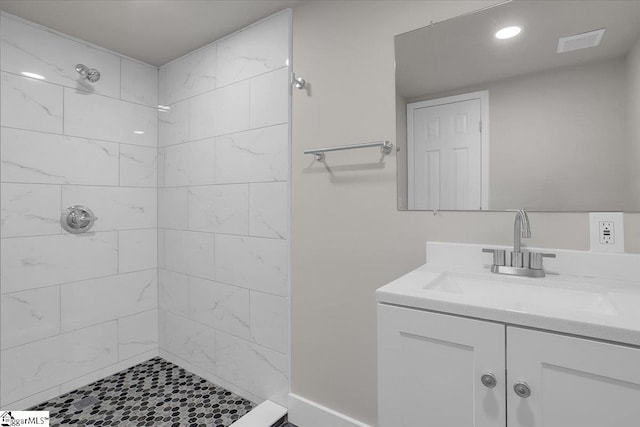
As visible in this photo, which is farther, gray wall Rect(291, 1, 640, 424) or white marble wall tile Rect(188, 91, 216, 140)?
white marble wall tile Rect(188, 91, 216, 140)

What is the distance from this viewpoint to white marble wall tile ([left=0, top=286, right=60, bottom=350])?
182cm

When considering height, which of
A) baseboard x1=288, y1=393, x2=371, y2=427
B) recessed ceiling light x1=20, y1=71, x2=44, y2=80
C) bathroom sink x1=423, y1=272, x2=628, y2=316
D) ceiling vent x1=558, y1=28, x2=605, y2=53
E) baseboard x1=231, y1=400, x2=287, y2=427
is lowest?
baseboard x1=231, y1=400, x2=287, y2=427

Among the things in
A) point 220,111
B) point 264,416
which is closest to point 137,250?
point 220,111

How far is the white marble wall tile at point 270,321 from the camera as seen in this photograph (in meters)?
1.81

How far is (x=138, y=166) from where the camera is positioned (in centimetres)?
242

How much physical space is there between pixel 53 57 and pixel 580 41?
2635mm

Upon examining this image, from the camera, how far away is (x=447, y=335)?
33.5 inches

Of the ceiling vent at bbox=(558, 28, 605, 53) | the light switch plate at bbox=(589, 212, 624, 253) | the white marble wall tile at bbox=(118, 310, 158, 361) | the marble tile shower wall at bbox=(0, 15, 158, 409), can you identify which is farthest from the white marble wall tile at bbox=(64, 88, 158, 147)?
the light switch plate at bbox=(589, 212, 624, 253)

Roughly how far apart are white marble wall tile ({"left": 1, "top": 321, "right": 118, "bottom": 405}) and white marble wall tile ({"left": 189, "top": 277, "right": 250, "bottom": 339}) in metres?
0.59

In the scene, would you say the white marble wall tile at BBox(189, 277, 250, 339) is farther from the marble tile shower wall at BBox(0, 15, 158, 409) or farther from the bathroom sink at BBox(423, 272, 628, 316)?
the bathroom sink at BBox(423, 272, 628, 316)

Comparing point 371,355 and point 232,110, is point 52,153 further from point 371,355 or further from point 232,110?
point 371,355

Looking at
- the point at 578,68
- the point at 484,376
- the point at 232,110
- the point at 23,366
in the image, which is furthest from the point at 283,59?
the point at 23,366

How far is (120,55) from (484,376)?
275 cm

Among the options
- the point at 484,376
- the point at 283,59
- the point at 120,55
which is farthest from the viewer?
the point at 120,55
